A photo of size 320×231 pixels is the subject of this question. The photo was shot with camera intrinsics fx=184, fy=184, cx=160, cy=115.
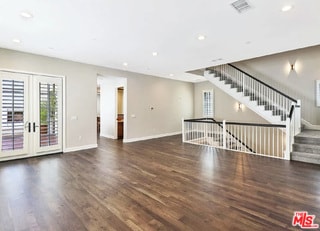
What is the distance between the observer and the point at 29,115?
18.0ft

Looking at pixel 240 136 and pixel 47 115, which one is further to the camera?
pixel 240 136

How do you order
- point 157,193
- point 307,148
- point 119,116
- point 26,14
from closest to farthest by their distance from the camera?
point 157,193 → point 26,14 → point 307,148 → point 119,116

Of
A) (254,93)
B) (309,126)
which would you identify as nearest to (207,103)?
(254,93)

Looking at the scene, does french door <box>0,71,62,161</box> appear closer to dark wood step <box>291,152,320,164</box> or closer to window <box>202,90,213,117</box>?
dark wood step <box>291,152,320,164</box>

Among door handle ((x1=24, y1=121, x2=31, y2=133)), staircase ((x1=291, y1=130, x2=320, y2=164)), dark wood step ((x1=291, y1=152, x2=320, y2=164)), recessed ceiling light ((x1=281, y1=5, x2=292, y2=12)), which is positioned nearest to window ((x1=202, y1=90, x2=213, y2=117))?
staircase ((x1=291, y1=130, x2=320, y2=164))

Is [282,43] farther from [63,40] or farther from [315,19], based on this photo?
[63,40]

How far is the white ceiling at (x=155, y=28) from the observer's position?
119 inches

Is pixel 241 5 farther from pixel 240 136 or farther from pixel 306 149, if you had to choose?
pixel 240 136

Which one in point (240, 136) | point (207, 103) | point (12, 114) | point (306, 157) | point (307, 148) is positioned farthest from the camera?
point (207, 103)

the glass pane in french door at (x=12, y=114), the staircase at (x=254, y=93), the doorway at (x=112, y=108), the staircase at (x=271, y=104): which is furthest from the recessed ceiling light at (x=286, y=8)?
the glass pane in french door at (x=12, y=114)

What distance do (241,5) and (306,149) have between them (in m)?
4.23

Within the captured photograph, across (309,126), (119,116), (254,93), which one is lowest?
(309,126)

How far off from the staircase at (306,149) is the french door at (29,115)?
708 centimetres

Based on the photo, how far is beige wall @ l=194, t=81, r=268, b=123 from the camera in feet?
29.1
